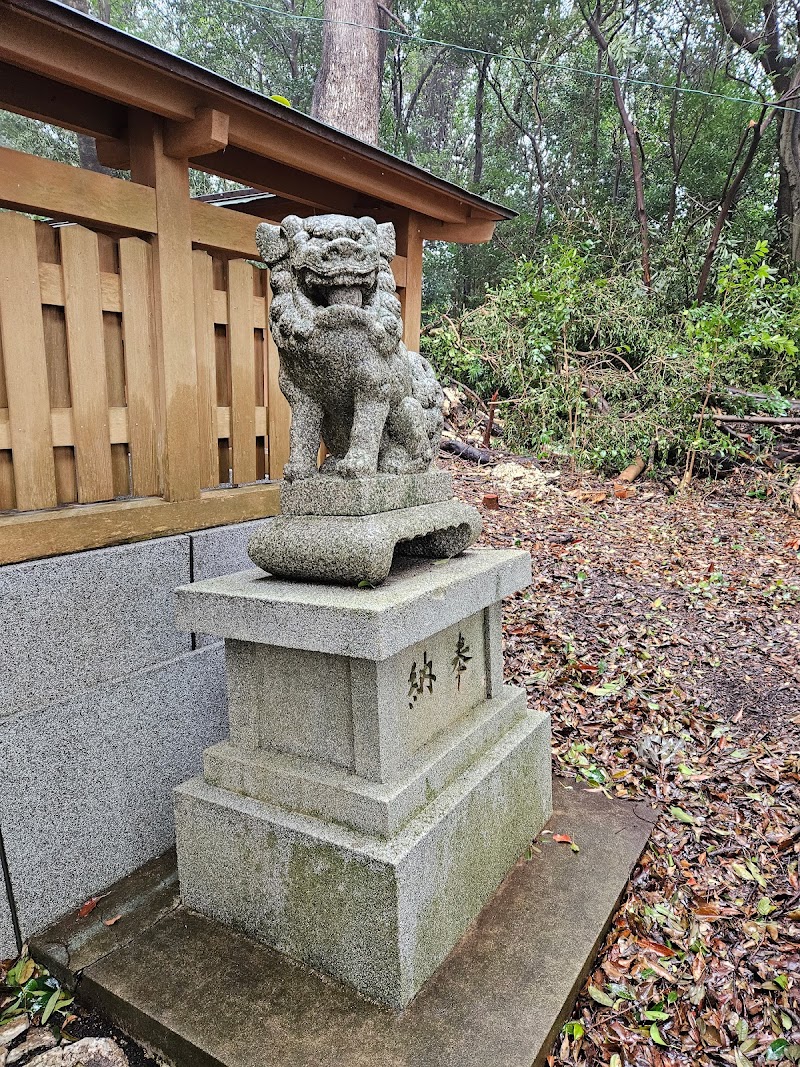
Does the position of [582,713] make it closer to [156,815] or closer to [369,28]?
[156,815]

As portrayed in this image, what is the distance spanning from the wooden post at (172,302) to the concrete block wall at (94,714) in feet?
1.19

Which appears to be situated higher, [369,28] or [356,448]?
[369,28]

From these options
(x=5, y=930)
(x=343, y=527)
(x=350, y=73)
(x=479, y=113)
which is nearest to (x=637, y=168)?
(x=350, y=73)

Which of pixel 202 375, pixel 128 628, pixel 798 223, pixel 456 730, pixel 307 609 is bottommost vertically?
pixel 456 730

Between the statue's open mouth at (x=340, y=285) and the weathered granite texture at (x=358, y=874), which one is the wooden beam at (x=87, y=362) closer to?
the statue's open mouth at (x=340, y=285)

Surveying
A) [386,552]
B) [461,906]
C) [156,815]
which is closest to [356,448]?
[386,552]

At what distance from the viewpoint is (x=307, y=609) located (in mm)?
2113

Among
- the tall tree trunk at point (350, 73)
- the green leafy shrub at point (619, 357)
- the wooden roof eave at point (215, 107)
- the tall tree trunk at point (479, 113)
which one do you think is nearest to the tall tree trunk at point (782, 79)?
the green leafy shrub at point (619, 357)

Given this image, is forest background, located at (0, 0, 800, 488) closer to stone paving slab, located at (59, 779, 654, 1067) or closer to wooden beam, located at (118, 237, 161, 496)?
wooden beam, located at (118, 237, 161, 496)

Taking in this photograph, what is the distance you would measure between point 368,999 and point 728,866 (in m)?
1.77

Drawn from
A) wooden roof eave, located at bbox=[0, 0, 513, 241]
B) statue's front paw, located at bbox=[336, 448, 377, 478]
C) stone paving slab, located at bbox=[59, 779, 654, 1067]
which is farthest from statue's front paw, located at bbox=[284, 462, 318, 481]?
stone paving slab, located at bbox=[59, 779, 654, 1067]

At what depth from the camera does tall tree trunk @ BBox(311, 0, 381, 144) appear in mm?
8023

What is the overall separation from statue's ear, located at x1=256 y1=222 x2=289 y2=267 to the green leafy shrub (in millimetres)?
6686

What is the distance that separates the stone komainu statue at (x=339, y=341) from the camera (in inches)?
88.5
